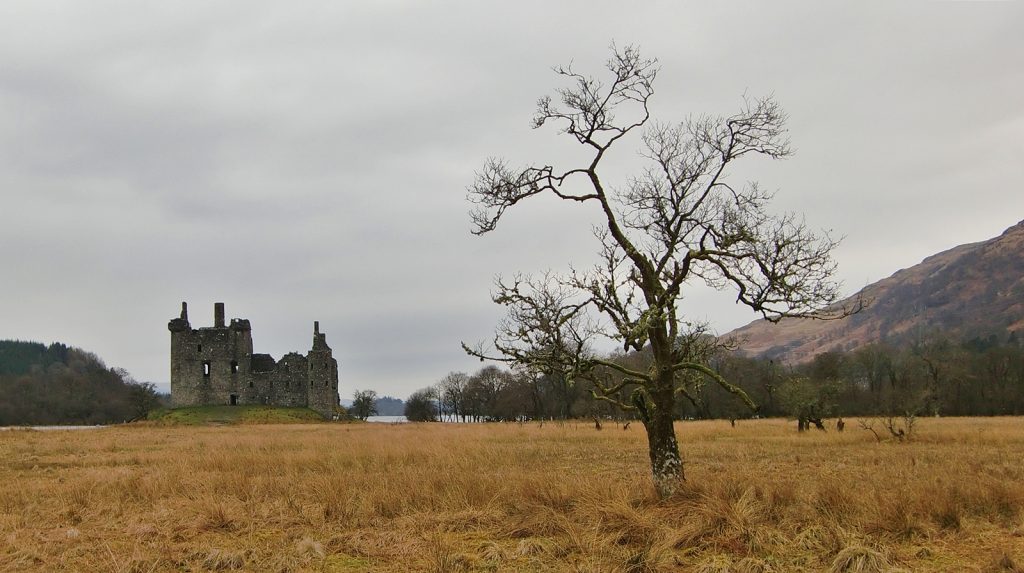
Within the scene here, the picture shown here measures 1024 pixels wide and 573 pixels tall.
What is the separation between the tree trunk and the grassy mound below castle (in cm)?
5621

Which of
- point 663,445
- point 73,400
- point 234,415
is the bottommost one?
point 663,445

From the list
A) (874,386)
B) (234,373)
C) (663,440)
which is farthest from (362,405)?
(663,440)

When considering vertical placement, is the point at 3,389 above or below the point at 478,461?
above

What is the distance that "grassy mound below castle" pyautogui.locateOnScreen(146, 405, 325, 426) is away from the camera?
62156 mm

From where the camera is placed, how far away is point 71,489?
44.5 feet

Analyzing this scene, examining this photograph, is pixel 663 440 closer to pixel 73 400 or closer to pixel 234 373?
pixel 234 373

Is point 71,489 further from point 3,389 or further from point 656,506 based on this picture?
point 3,389

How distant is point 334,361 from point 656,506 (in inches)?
2808

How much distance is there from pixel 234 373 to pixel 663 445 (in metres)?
71.8

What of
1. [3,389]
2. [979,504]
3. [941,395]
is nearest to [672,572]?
[979,504]

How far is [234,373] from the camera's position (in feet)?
246

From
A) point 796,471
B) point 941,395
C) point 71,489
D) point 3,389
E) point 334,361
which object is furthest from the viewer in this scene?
point 3,389

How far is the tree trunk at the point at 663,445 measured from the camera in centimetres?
1131

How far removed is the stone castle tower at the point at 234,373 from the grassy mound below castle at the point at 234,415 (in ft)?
9.14
